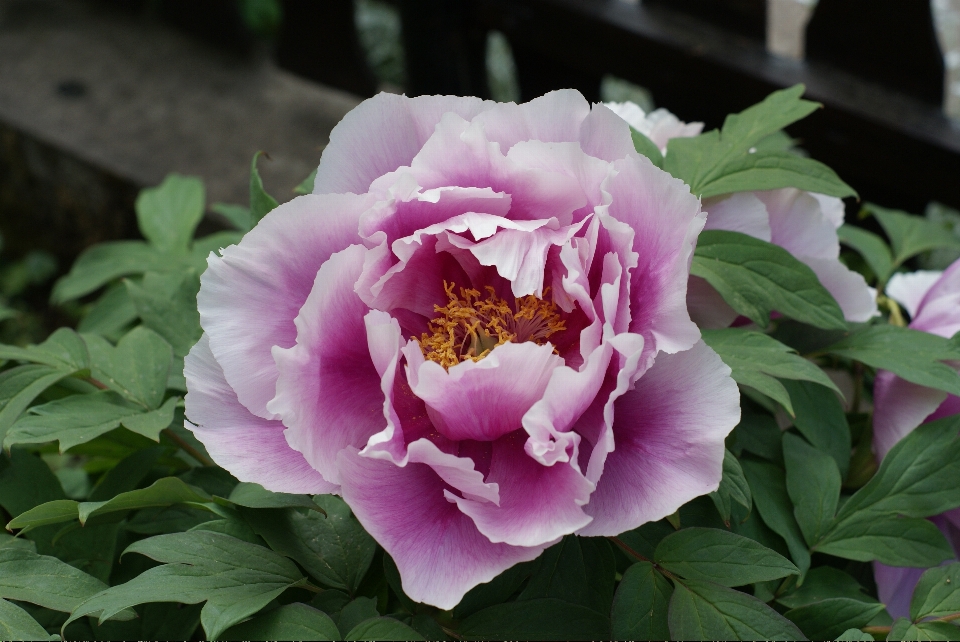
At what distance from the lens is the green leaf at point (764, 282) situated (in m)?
0.62

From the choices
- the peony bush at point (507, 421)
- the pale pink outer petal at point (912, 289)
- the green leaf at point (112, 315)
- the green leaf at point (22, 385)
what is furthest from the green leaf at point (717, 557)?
the green leaf at point (112, 315)

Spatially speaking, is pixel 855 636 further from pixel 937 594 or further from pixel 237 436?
pixel 237 436

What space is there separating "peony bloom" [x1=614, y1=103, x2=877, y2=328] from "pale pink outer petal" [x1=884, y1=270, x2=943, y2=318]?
0.32 ft

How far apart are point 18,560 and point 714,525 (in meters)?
0.43

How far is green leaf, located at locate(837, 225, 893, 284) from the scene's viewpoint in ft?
2.92

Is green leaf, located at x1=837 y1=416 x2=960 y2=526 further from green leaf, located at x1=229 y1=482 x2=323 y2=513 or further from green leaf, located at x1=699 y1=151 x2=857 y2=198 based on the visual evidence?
green leaf, located at x1=229 y1=482 x2=323 y2=513

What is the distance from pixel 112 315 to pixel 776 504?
63 cm

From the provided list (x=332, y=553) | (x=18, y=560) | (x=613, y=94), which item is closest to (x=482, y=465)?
(x=332, y=553)

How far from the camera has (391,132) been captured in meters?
0.58

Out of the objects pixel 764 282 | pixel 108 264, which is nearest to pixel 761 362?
pixel 764 282

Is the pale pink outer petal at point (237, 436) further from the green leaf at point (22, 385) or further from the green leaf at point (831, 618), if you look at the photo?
the green leaf at point (831, 618)

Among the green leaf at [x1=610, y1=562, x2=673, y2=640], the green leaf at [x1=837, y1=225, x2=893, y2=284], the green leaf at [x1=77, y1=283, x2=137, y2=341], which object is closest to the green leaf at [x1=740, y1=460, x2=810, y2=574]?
the green leaf at [x1=610, y1=562, x2=673, y2=640]

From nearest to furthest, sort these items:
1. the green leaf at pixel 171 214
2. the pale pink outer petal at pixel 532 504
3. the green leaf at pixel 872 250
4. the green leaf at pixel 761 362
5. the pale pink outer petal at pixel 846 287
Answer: the pale pink outer petal at pixel 532 504, the green leaf at pixel 761 362, the pale pink outer petal at pixel 846 287, the green leaf at pixel 872 250, the green leaf at pixel 171 214

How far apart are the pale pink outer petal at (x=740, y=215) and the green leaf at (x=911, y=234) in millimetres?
294
